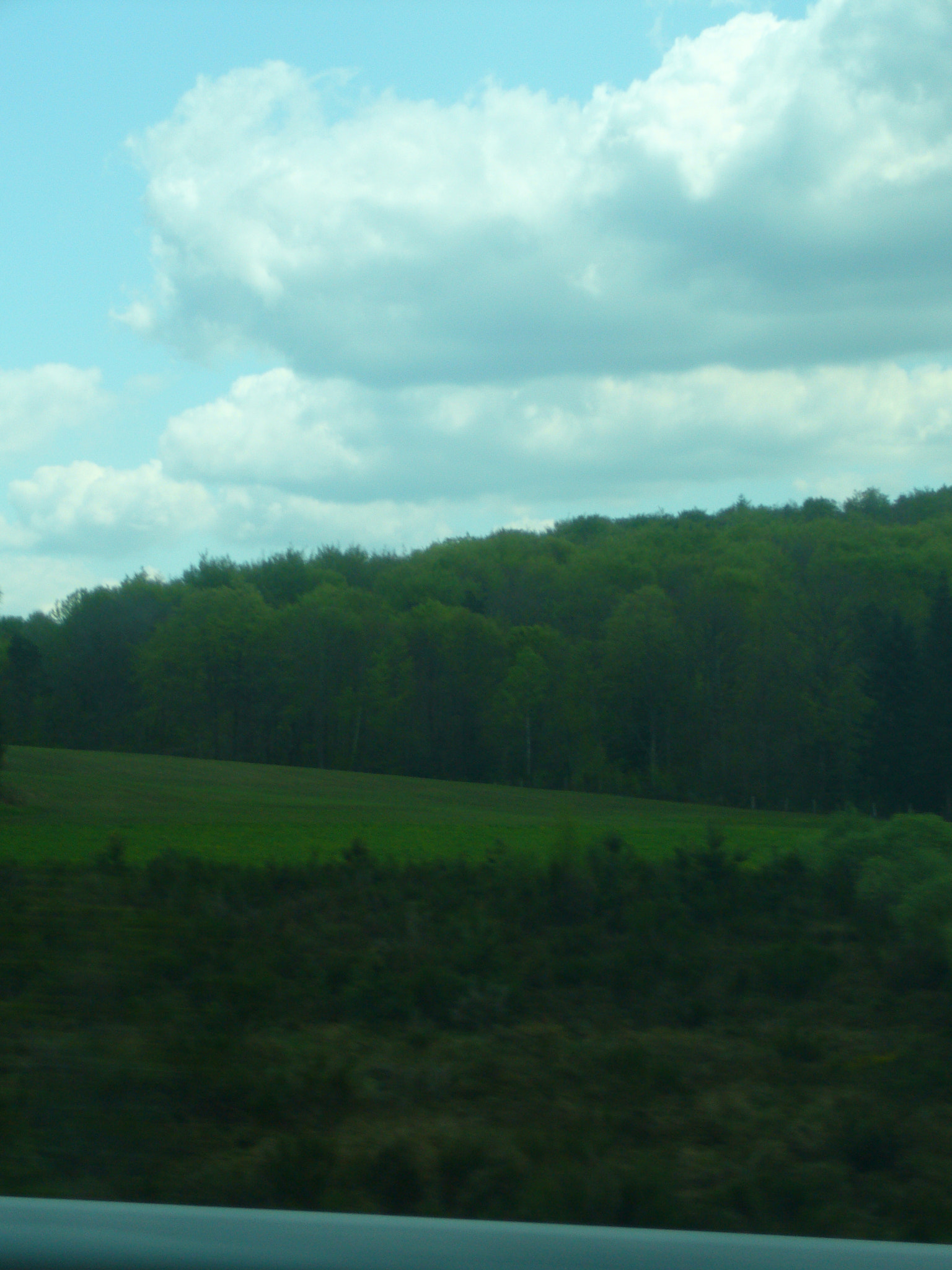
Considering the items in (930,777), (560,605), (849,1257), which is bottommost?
(930,777)

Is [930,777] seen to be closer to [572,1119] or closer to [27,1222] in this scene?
[572,1119]

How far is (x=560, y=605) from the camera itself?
75.6 meters

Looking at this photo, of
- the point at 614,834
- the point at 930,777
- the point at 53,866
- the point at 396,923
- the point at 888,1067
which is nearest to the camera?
the point at 53,866

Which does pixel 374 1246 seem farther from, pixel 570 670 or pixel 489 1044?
pixel 570 670

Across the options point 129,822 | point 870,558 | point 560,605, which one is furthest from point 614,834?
point 560,605

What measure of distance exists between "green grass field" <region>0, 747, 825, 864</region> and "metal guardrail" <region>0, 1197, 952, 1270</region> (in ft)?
30.9

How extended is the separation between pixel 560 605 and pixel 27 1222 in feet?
243

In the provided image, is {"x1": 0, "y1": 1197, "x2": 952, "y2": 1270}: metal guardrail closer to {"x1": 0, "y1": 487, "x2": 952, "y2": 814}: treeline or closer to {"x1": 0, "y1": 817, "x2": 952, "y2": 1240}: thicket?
{"x1": 0, "y1": 817, "x2": 952, "y2": 1240}: thicket

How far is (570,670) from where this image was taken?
2569 inches

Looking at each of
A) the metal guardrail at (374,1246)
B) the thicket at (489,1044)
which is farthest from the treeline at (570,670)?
the metal guardrail at (374,1246)

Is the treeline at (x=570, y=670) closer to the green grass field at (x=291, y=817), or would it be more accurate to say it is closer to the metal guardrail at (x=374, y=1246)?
the green grass field at (x=291, y=817)

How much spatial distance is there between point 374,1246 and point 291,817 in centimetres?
2548

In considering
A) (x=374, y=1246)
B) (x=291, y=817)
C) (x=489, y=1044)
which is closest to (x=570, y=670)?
(x=291, y=817)

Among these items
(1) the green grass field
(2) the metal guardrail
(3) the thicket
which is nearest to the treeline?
(1) the green grass field
